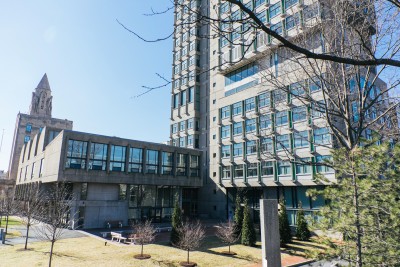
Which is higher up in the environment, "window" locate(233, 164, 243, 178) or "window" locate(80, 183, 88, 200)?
"window" locate(233, 164, 243, 178)

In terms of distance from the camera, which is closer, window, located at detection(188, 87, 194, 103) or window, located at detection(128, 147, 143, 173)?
window, located at detection(128, 147, 143, 173)

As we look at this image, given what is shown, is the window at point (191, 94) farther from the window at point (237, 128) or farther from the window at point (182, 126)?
the window at point (237, 128)

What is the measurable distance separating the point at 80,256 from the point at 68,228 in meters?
15.4

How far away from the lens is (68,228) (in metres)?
33.2

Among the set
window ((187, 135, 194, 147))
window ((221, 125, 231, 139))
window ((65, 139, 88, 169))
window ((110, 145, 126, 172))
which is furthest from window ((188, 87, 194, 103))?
window ((65, 139, 88, 169))

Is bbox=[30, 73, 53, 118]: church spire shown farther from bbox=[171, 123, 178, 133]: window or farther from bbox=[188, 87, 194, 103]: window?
bbox=[188, 87, 194, 103]: window

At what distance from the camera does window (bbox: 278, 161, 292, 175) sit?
3341 cm

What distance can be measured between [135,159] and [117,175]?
3609mm

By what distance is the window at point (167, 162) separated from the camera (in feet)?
138

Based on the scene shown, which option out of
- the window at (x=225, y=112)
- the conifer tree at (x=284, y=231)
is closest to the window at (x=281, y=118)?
the window at (x=225, y=112)

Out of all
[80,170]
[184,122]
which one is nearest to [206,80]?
[184,122]

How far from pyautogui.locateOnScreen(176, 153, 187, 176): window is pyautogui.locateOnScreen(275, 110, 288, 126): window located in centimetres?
1664

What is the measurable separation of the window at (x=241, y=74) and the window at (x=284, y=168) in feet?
43.0

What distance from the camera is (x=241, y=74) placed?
41.6m
